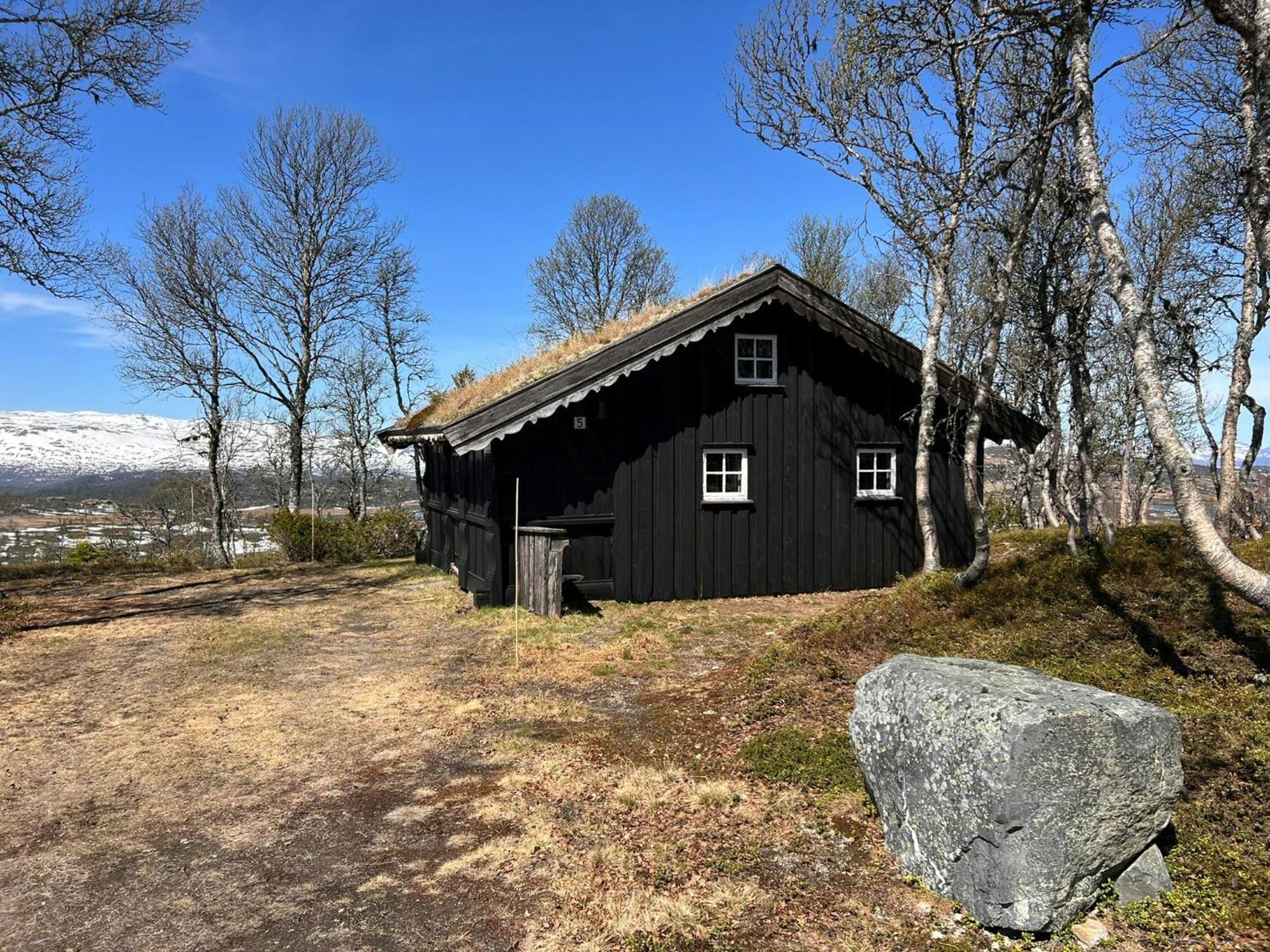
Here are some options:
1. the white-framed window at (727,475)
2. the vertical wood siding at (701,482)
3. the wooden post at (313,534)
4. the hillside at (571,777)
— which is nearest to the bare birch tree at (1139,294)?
the hillside at (571,777)

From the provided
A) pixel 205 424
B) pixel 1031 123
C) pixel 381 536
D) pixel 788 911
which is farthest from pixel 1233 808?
pixel 205 424

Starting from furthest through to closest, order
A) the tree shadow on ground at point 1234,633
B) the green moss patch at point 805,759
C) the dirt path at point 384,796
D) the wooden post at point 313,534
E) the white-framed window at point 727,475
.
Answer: the wooden post at point 313,534
the white-framed window at point 727,475
the tree shadow on ground at point 1234,633
the green moss patch at point 805,759
the dirt path at point 384,796

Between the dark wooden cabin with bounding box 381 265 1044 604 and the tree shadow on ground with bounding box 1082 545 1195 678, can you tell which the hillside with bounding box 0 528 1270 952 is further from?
the dark wooden cabin with bounding box 381 265 1044 604

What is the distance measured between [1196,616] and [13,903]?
920cm

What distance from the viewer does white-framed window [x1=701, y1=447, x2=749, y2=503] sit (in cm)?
1327

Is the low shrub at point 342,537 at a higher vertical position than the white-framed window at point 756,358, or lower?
lower

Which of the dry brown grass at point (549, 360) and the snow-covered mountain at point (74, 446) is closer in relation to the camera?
the dry brown grass at point (549, 360)

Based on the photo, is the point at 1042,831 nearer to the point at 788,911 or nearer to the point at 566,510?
the point at 788,911

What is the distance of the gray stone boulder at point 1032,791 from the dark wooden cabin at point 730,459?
8.34 meters

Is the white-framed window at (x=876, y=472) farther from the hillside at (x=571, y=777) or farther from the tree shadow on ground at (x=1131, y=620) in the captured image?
the tree shadow on ground at (x=1131, y=620)

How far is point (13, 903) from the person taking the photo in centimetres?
424

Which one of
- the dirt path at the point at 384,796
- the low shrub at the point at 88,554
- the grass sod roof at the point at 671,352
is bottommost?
the dirt path at the point at 384,796

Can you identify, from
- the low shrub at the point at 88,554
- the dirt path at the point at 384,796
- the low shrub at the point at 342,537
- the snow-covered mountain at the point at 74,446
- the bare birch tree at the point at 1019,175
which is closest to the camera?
the dirt path at the point at 384,796

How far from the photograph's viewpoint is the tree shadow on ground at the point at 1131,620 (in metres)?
5.98
